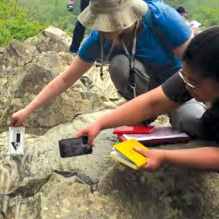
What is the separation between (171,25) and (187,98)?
22.1 inches

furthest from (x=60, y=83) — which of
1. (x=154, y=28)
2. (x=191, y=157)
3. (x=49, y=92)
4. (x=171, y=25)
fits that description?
(x=191, y=157)

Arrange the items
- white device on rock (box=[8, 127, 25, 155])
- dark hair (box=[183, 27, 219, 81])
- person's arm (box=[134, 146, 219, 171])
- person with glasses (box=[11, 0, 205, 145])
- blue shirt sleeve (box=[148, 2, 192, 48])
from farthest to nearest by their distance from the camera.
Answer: white device on rock (box=[8, 127, 25, 155]) < blue shirt sleeve (box=[148, 2, 192, 48]) < person with glasses (box=[11, 0, 205, 145]) < person's arm (box=[134, 146, 219, 171]) < dark hair (box=[183, 27, 219, 81])

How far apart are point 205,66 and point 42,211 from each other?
4.01 ft

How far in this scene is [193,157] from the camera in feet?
8.04

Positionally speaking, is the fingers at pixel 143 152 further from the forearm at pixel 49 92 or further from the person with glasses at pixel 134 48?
the forearm at pixel 49 92

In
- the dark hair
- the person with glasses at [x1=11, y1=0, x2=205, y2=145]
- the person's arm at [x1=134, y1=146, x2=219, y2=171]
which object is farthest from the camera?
the person with glasses at [x1=11, y1=0, x2=205, y2=145]

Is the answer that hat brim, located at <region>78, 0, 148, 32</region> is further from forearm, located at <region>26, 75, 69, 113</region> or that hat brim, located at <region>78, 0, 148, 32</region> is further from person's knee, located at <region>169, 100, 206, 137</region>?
person's knee, located at <region>169, 100, 206, 137</region>

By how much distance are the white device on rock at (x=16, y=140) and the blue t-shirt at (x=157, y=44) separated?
0.69m

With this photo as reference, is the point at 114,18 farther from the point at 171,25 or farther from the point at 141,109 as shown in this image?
the point at 141,109

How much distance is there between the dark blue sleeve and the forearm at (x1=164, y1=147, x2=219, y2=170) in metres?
1.13

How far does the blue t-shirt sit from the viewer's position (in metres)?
3.03

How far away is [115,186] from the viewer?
277 centimetres

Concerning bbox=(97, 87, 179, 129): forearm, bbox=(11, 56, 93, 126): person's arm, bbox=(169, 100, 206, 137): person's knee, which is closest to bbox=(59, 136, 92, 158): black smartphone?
bbox=(97, 87, 179, 129): forearm

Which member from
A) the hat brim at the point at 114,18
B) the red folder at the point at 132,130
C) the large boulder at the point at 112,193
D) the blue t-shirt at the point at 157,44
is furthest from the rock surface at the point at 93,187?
the hat brim at the point at 114,18
